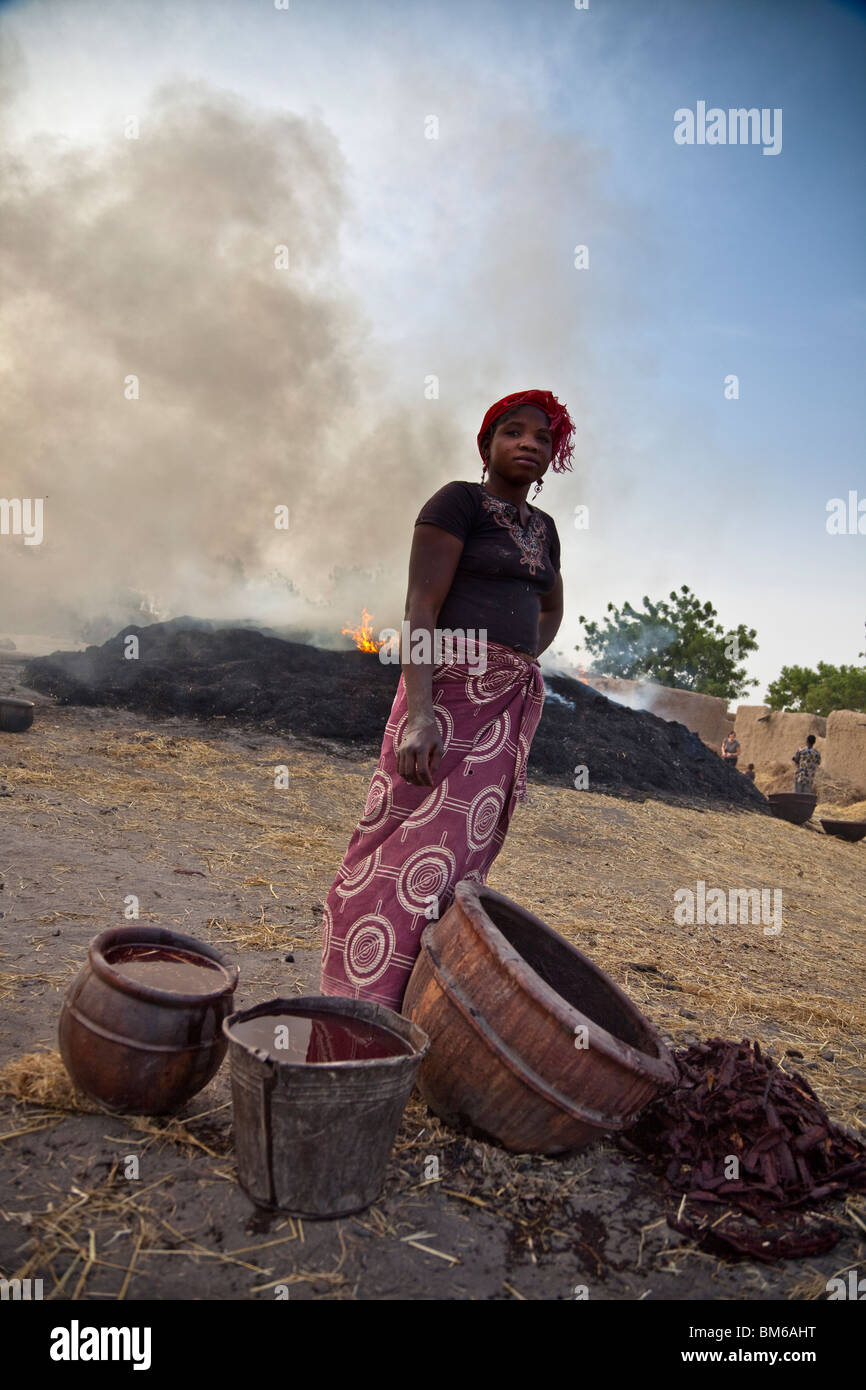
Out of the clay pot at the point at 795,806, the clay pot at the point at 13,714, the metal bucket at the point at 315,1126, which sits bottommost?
the clay pot at the point at 795,806

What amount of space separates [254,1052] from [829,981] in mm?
4463

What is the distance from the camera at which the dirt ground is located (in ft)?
6.12

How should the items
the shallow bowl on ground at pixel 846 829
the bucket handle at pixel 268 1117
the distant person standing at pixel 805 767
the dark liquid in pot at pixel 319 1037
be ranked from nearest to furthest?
the bucket handle at pixel 268 1117 → the dark liquid in pot at pixel 319 1037 → the shallow bowl on ground at pixel 846 829 → the distant person standing at pixel 805 767

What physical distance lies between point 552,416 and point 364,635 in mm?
15040

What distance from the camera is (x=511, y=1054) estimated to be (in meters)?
2.19

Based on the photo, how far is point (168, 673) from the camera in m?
13.3

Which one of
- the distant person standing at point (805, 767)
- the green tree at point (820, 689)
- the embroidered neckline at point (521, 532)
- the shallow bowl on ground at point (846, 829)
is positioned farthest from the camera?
the green tree at point (820, 689)

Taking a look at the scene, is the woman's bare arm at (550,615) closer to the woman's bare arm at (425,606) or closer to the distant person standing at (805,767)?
the woman's bare arm at (425,606)

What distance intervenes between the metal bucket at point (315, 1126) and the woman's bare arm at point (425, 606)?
998mm

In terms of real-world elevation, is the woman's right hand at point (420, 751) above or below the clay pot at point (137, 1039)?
above

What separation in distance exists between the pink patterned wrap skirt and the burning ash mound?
8.93 meters

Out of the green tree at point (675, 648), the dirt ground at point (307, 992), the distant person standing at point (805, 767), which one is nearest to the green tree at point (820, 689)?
the green tree at point (675, 648)

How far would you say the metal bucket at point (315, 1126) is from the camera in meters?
1.84
